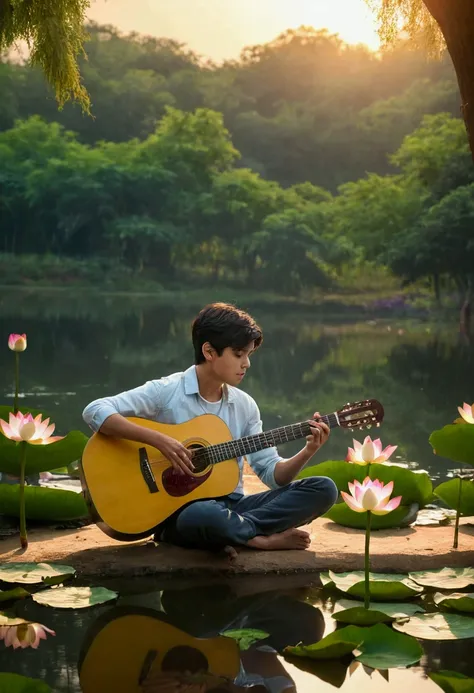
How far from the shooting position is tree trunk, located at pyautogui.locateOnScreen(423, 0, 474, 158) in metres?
2.62

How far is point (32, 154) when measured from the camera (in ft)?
99.9

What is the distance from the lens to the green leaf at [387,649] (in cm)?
207

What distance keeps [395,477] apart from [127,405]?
3.05 feet

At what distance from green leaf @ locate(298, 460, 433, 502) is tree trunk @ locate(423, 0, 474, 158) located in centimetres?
111

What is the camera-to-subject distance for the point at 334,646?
2.09 meters

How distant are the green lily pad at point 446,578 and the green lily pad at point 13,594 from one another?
945mm

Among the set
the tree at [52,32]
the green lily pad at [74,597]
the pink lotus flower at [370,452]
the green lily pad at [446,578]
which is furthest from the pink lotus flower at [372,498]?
the tree at [52,32]

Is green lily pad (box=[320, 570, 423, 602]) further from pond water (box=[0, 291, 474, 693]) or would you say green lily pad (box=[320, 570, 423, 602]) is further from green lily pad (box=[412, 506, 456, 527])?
green lily pad (box=[412, 506, 456, 527])

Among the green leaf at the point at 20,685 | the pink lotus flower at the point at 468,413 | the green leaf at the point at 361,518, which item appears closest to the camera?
the green leaf at the point at 20,685

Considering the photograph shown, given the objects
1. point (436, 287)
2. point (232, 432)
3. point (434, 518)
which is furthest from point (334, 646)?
point (436, 287)

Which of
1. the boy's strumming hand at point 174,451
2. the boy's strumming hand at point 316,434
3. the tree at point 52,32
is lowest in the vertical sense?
the boy's strumming hand at point 174,451

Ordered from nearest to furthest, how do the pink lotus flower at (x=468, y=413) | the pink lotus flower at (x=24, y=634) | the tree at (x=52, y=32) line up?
the pink lotus flower at (x=24, y=634), the pink lotus flower at (x=468, y=413), the tree at (x=52, y=32)

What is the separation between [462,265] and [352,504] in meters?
21.3

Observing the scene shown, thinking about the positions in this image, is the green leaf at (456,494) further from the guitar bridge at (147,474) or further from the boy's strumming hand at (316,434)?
the guitar bridge at (147,474)
